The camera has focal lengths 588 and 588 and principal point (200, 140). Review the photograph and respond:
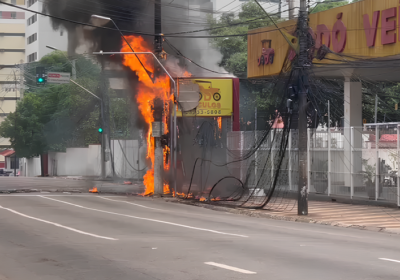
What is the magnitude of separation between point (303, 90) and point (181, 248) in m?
8.67

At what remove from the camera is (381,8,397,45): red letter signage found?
19.3 metres

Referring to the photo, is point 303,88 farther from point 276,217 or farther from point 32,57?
point 32,57

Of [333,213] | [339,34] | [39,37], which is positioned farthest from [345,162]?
[39,37]

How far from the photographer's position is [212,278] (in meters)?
7.57

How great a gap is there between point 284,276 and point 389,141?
40.9 feet

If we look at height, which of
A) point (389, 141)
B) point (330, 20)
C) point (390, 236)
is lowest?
point (390, 236)

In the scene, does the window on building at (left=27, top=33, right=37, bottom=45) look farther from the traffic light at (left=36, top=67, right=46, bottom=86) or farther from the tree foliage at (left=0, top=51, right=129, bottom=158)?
the traffic light at (left=36, top=67, right=46, bottom=86)

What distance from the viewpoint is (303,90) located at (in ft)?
57.5

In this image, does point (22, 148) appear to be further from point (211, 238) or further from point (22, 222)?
point (211, 238)

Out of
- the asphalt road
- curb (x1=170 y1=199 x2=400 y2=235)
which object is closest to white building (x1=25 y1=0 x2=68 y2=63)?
curb (x1=170 y1=199 x2=400 y2=235)

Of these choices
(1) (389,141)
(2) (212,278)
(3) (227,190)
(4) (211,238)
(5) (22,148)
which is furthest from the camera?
(5) (22,148)

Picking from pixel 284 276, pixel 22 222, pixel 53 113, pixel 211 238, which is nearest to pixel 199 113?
pixel 22 222

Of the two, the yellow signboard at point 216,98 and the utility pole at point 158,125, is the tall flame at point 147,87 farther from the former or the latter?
the yellow signboard at point 216,98

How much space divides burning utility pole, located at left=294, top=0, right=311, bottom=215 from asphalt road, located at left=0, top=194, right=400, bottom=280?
4.96 feet
